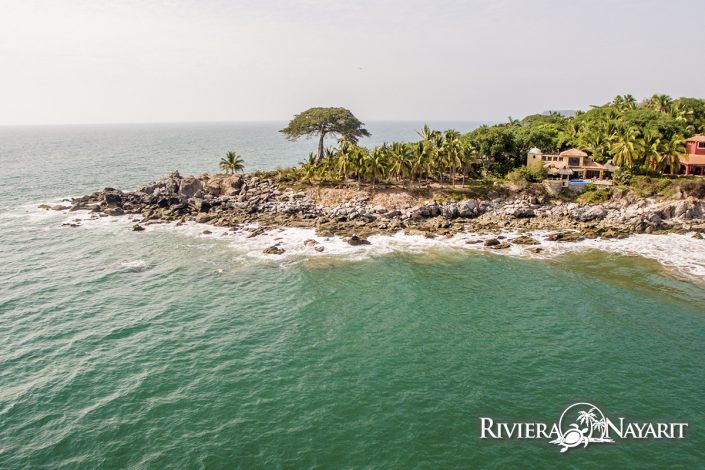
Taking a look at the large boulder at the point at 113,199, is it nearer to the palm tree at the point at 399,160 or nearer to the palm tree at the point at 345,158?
the palm tree at the point at 345,158

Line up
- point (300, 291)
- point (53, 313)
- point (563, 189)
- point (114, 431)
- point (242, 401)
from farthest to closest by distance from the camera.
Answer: point (563, 189)
point (300, 291)
point (53, 313)
point (242, 401)
point (114, 431)

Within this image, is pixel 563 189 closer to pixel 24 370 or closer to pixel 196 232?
pixel 196 232

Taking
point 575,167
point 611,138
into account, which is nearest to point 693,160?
point 611,138

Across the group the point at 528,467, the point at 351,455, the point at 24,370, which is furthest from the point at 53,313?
the point at 528,467

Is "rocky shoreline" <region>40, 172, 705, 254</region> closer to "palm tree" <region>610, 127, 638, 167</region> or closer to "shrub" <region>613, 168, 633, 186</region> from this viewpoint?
"shrub" <region>613, 168, 633, 186</region>

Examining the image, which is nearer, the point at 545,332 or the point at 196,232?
the point at 545,332

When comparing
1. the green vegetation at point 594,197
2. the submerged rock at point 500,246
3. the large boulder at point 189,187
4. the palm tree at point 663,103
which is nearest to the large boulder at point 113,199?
the large boulder at point 189,187

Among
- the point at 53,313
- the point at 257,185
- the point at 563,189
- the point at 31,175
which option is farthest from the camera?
the point at 31,175
